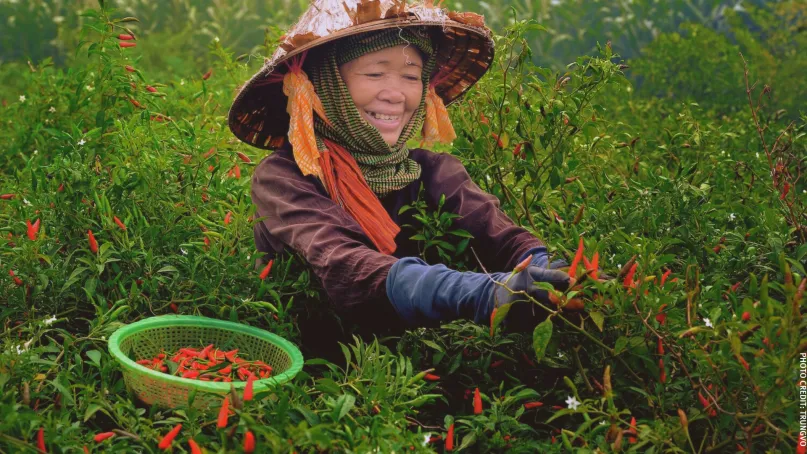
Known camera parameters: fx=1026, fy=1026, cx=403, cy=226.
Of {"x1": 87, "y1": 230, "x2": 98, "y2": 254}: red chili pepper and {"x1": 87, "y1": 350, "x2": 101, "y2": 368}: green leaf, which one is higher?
{"x1": 87, "y1": 230, "x2": 98, "y2": 254}: red chili pepper

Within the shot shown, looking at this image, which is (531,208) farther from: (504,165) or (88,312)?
(88,312)

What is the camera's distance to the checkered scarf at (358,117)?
3047 mm

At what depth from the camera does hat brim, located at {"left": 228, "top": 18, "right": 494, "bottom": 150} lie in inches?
126

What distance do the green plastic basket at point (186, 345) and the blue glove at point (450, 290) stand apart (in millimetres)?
305

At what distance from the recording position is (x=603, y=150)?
3.81 m

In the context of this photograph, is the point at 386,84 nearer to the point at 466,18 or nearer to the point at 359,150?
the point at 359,150

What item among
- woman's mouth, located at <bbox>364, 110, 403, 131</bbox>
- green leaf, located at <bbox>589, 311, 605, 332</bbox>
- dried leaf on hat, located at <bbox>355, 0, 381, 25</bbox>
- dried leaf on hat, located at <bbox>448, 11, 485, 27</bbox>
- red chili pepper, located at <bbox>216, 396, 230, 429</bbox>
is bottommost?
red chili pepper, located at <bbox>216, 396, 230, 429</bbox>

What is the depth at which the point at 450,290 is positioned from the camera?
7.97ft

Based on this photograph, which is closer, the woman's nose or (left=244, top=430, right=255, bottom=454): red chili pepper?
(left=244, top=430, right=255, bottom=454): red chili pepper

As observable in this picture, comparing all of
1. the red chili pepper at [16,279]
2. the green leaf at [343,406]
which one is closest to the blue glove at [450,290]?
the green leaf at [343,406]

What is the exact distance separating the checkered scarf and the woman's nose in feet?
0.34

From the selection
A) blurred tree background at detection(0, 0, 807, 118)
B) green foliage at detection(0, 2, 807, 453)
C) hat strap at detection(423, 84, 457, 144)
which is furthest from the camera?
blurred tree background at detection(0, 0, 807, 118)

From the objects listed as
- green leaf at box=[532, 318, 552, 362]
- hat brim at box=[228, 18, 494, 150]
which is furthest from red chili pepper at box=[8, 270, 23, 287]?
green leaf at box=[532, 318, 552, 362]

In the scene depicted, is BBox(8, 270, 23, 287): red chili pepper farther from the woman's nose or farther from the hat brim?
the woman's nose
